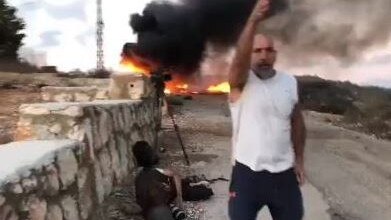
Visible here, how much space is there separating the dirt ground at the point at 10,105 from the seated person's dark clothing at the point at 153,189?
3.14 m

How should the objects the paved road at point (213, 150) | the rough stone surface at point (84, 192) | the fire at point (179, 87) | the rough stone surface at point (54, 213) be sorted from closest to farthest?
1. the rough stone surface at point (54, 213)
2. the rough stone surface at point (84, 192)
3. the paved road at point (213, 150)
4. the fire at point (179, 87)

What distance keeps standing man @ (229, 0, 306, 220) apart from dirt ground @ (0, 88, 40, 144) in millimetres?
5540

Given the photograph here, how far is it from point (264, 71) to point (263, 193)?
2.38 feet

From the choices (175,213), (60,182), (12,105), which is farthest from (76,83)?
(60,182)

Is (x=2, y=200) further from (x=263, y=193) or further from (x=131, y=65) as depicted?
(x=131, y=65)

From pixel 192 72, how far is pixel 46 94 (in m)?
20.2

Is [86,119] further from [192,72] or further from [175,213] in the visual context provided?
[192,72]

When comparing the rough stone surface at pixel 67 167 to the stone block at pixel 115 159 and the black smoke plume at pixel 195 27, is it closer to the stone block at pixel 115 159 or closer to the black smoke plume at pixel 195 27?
the stone block at pixel 115 159

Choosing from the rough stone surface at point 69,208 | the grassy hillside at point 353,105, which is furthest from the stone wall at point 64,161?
the grassy hillside at point 353,105

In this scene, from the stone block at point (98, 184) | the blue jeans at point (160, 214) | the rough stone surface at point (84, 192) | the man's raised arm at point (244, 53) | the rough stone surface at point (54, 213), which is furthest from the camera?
the blue jeans at point (160, 214)

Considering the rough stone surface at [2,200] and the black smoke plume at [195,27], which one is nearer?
the rough stone surface at [2,200]

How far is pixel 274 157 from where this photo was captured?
3.84 m

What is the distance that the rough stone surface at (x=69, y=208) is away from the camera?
4344mm

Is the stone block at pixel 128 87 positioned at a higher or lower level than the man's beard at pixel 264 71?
lower
